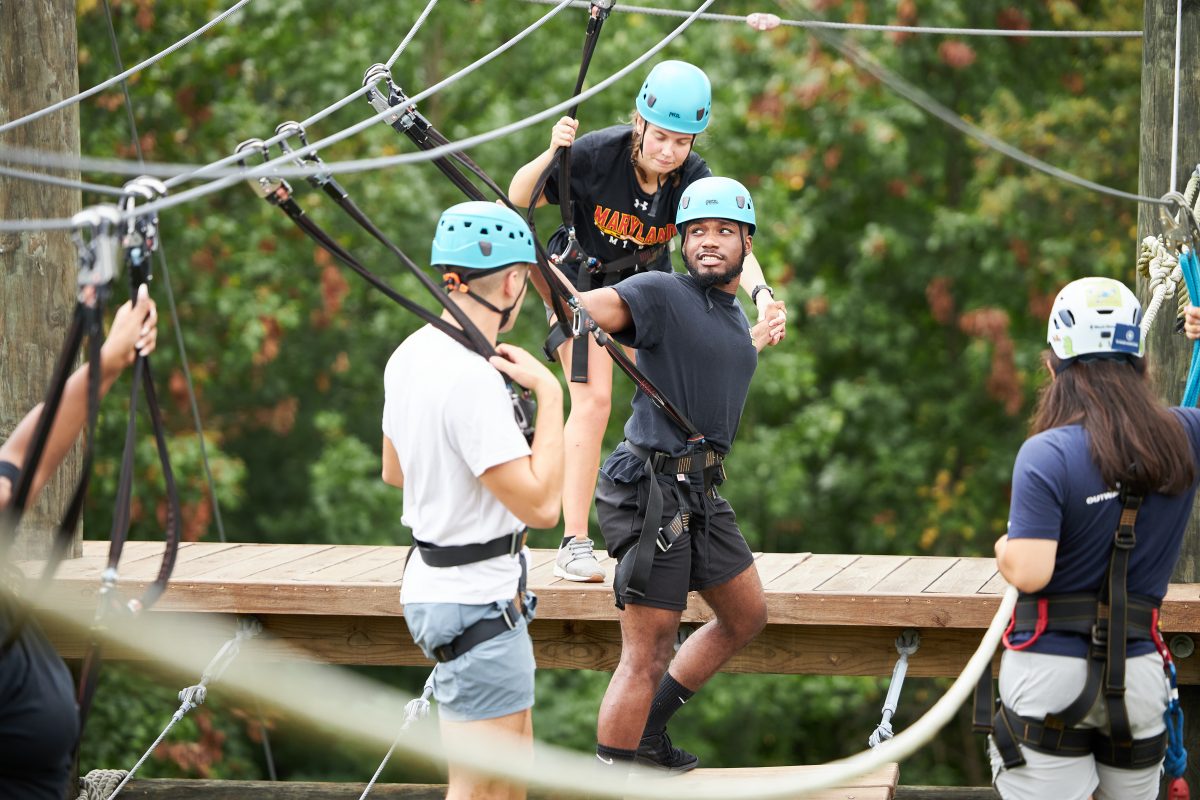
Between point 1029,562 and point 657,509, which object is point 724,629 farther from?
point 1029,562

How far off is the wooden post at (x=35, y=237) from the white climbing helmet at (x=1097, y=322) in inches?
124

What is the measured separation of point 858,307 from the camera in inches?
428

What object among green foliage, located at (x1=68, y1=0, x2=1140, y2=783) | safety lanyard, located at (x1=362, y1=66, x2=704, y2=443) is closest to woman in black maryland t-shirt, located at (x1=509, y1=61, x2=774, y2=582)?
safety lanyard, located at (x1=362, y1=66, x2=704, y2=443)

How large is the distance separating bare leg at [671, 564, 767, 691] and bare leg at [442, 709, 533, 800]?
3.61 ft

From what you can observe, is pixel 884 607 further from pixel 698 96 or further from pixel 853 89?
pixel 853 89

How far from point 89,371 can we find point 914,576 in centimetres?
310

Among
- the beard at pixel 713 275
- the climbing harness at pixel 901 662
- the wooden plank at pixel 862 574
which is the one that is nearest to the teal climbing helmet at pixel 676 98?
the beard at pixel 713 275

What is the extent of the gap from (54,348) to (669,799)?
8.32ft

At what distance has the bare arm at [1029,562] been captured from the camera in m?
2.87

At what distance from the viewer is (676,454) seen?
3820 mm

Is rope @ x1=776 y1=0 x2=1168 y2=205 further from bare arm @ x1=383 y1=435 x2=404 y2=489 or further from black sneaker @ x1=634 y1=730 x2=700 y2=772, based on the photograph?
bare arm @ x1=383 y1=435 x2=404 y2=489

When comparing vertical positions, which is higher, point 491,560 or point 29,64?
point 29,64

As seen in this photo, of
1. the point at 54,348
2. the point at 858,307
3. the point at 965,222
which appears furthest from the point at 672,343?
the point at 858,307

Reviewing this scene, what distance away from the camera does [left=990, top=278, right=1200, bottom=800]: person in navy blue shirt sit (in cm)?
288
